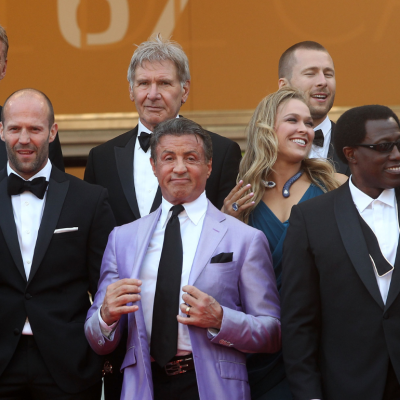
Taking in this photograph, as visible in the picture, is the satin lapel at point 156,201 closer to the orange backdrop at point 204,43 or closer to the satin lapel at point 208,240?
the satin lapel at point 208,240

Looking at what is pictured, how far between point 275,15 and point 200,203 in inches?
109

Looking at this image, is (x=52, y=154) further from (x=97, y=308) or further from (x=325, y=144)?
(x=325, y=144)

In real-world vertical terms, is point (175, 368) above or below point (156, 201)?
below

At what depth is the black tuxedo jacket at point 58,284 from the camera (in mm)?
2799

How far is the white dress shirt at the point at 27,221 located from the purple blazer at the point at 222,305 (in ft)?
1.00

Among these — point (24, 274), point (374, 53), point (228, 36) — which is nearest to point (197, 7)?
point (228, 36)

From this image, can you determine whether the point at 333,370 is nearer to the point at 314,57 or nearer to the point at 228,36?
the point at 314,57

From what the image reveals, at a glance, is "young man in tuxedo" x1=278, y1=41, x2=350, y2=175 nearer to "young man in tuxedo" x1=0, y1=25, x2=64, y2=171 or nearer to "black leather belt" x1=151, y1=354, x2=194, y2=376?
"young man in tuxedo" x1=0, y1=25, x2=64, y2=171

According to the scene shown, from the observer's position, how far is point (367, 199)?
256cm

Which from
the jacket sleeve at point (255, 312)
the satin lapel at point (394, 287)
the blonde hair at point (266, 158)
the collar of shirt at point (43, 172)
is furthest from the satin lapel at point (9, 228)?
the satin lapel at point (394, 287)

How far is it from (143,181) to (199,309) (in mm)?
1110

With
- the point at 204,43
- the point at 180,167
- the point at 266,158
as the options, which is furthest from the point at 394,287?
the point at 204,43

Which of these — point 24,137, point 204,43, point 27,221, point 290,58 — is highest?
point 204,43

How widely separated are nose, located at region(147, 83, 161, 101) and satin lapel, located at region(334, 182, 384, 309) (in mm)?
1245
